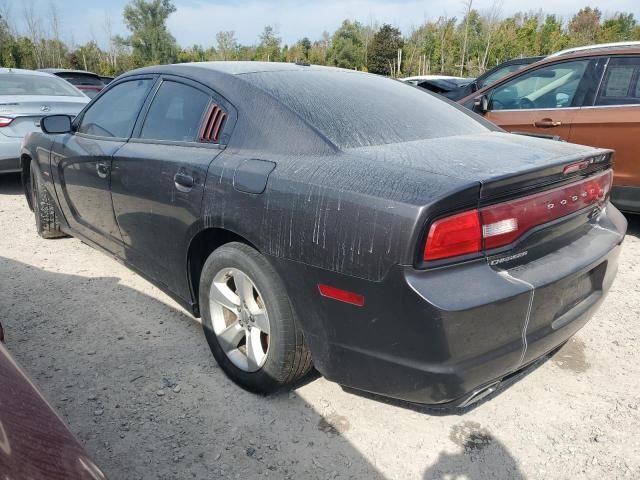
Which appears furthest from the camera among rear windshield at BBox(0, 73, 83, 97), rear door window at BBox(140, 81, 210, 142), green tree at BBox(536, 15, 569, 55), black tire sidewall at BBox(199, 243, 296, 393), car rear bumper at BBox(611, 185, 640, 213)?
green tree at BBox(536, 15, 569, 55)

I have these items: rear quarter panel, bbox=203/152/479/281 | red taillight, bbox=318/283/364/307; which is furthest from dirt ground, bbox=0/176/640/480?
rear quarter panel, bbox=203/152/479/281

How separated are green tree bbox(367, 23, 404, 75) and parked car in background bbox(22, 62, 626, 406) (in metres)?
30.6

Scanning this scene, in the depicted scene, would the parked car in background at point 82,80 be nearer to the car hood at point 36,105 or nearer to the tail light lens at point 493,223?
the car hood at point 36,105

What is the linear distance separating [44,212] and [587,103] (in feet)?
16.1

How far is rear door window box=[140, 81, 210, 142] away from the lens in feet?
8.27

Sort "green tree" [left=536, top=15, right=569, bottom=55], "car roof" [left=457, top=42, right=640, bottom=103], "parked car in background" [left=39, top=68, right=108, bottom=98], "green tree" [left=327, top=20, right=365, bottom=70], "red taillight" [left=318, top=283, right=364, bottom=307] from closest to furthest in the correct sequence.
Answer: "red taillight" [left=318, top=283, right=364, bottom=307], "car roof" [left=457, top=42, right=640, bottom=103], "parked car in background" [left=39, top=68, right=108, bottom=98], "green tree" [left=536, top=15, right=569, bottom=55], "green tree" [left=327, top=20, right=365, bottom=70]

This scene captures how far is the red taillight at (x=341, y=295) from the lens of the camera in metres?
1.70

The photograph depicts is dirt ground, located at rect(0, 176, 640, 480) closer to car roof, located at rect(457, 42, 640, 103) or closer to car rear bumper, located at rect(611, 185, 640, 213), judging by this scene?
car rear bumper, located at rect(611, 185, 640, 213)

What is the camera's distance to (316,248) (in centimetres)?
178

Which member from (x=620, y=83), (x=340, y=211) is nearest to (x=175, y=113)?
(x=340, y=211)

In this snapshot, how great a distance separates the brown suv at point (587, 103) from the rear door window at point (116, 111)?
3155 mm

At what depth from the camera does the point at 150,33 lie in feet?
119

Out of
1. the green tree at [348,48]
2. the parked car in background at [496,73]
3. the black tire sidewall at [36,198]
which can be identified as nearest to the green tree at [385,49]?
the green tree at [348,48]

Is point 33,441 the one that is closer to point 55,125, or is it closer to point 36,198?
point 55,125
